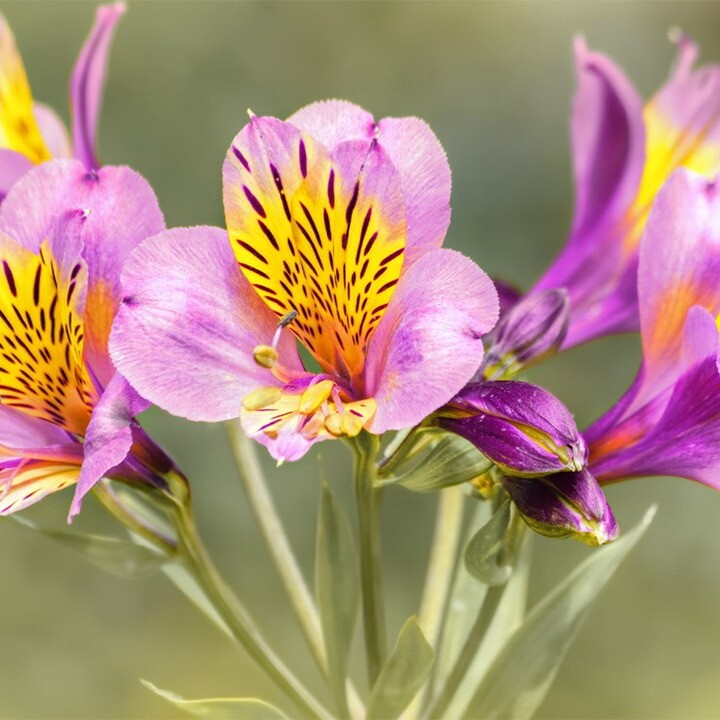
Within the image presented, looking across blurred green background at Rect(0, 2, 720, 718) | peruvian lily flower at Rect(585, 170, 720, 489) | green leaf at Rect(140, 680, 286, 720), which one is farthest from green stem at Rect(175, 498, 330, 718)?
blurred green background at Rect(0, 2, 720, 718)

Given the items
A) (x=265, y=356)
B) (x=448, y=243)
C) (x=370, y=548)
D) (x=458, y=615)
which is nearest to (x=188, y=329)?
(x=265, y=356)

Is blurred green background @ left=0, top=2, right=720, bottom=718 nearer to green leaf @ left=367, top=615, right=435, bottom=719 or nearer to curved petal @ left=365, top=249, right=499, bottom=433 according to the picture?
green leaf @ left=367, top=615, right=435, bottom=719

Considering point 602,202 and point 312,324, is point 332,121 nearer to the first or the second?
point 312,324

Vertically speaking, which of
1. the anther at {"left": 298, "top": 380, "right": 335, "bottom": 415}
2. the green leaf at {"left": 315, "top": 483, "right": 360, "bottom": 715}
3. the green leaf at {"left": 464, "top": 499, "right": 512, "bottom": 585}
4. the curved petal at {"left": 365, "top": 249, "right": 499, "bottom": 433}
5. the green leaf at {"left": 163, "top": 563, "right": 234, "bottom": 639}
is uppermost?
the curved petal at {"left": 365, "top": 249, "right": 499, "bottom": 433}

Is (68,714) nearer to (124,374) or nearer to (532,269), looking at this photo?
(532,269)

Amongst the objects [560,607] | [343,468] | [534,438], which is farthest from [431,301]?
[343,468]
